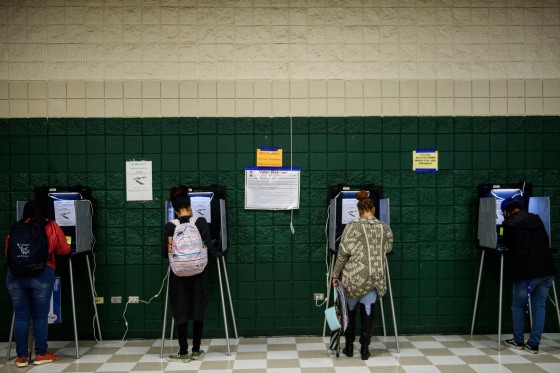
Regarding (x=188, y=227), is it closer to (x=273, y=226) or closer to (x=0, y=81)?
(x=273, y=226)

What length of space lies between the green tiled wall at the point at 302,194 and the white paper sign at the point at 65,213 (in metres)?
0.30

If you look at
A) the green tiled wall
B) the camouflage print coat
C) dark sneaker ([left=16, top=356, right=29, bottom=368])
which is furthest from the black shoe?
dark sneaker ([left=16, top=356, right=29, bottom=368])

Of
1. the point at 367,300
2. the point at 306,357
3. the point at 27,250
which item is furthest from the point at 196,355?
the point at 27,250

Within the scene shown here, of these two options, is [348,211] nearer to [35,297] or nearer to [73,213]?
[73,213]

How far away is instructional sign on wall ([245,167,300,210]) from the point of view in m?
5.35

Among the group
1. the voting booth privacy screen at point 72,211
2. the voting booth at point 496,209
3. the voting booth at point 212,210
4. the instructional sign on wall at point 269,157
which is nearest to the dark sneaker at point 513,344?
the voting booth at point 496,209

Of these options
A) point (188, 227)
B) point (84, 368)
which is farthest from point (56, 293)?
point (188, 227)

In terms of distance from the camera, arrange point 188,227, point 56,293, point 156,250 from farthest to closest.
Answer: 1. point 156,250
2. point 56,293
3. point 188,227

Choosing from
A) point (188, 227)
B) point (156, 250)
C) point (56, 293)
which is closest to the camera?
point (188, 227)

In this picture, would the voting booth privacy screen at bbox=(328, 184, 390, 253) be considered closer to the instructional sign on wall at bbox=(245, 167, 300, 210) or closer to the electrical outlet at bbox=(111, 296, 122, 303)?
the instructional sign on wall at bbox=(245, 167, 300, 210)

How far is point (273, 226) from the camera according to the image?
Result: 5.37 metres

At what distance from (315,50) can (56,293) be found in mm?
3332

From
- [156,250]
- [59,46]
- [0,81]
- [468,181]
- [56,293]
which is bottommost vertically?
[56,293]

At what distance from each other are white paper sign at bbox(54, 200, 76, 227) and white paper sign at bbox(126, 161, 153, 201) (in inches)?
20.6
